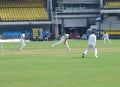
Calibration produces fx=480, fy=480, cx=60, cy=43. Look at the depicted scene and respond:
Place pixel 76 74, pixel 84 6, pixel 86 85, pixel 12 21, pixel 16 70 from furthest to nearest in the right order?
pixel 84 6 → pixel 12 21 → pixel 16 70 → pixel 76 74 → pixel 86 85

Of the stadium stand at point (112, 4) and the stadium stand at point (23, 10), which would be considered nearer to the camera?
the stadium stand at point (23, 10)

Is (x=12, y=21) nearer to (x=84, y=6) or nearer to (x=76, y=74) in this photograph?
(x=84, y=6)

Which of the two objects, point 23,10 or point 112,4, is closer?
point 112,4

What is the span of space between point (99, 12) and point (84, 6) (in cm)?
359

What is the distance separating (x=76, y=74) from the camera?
18906 millimetres

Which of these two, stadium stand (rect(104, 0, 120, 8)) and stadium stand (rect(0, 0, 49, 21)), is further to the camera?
stadium stand (rect(104, 0, 120, 8))

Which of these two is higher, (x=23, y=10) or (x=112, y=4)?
(x=112, y=4)

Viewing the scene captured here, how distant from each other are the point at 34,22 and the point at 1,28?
5858 millimetres

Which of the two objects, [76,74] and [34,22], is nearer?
[76,74]

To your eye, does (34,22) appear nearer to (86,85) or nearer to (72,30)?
(72,30)

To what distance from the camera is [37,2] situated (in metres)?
87.5

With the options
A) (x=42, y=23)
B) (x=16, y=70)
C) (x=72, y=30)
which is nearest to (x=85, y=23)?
(x=72, y=30)

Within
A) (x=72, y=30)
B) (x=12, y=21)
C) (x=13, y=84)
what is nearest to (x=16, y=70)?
(x=13, y=84)

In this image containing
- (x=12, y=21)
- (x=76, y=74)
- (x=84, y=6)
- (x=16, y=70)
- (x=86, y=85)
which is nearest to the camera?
(x=86, y=85)
